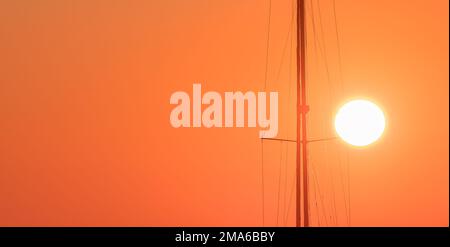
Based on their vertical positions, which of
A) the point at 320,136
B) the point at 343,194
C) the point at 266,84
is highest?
the point at 266,84

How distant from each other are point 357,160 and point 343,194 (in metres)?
0.50

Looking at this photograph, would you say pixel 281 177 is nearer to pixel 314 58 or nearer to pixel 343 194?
pixel 343 194

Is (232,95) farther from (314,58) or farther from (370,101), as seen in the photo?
(370,101)

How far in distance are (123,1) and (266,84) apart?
89.0 inches
